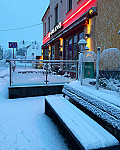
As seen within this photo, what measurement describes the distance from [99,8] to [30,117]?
6357mm

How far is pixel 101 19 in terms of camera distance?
23.5 feet

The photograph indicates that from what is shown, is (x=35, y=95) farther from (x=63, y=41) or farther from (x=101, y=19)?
(x=63, y=41)

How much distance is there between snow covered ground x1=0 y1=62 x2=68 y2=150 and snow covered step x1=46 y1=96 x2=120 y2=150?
502mm

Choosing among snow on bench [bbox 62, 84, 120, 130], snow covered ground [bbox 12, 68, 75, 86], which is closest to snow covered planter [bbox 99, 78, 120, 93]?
snow on bench [bbox 62, 84, 120, 130]

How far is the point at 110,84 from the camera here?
8.84 ft

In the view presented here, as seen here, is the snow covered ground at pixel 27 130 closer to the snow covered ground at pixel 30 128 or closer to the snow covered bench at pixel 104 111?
the snow covered ground at pixel 30 128

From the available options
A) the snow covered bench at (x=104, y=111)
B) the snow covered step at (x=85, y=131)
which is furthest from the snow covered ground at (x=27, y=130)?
the snow covered bench at (x=104, y=111)

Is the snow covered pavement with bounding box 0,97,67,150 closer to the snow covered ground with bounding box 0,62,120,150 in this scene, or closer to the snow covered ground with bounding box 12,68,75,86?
the snow covered ground with bounding box 0,62,120,150

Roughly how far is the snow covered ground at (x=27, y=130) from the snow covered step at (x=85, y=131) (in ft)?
1.65

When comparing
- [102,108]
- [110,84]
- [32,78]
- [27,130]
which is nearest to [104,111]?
[102,108]

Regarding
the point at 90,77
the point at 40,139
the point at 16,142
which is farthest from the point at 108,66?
the point at 16,142

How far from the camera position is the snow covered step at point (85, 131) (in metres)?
1.59

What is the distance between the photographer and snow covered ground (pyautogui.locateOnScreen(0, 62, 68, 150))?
2.38 m

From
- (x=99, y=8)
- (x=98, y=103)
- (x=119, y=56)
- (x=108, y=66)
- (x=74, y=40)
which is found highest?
(x=99, y=8)
